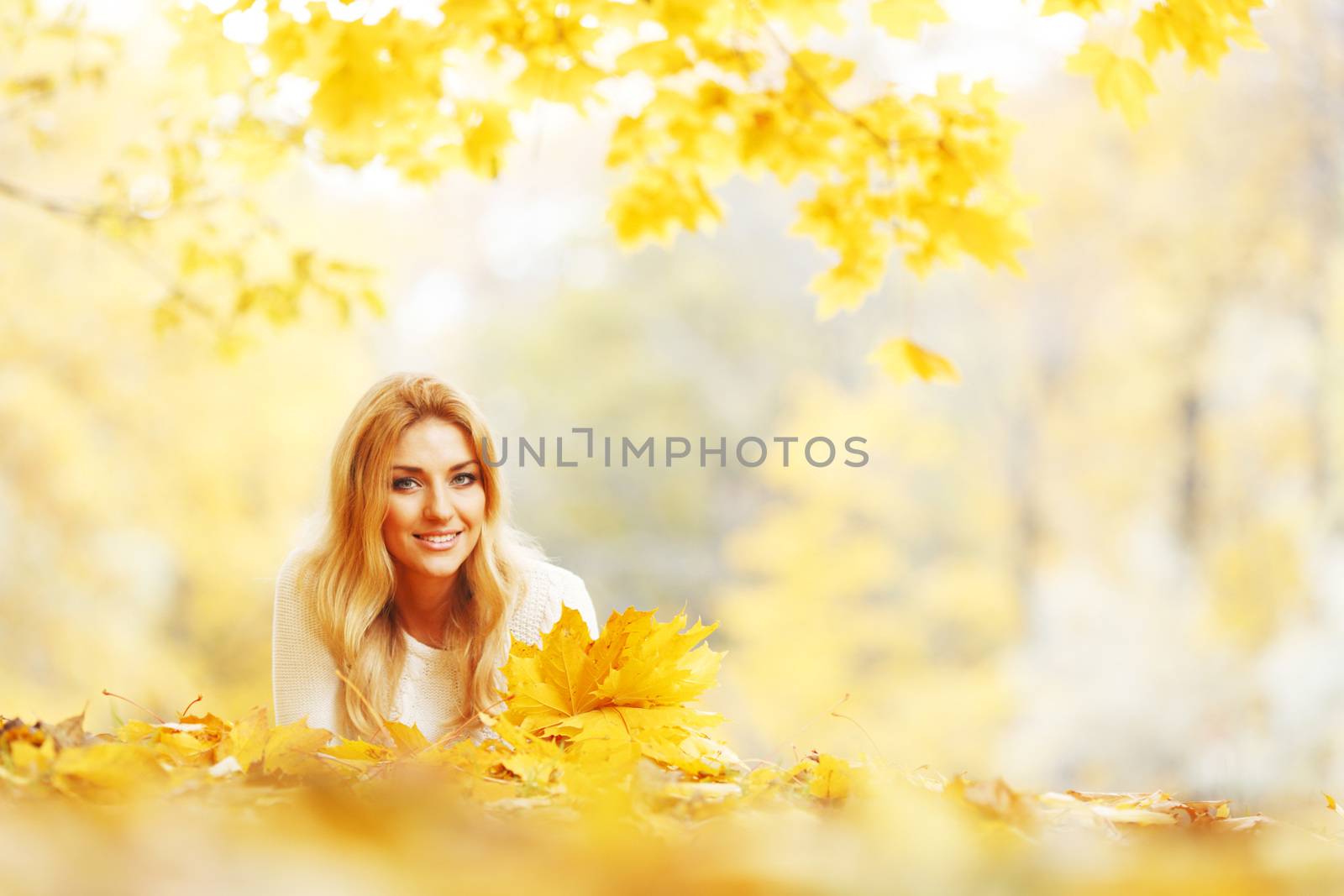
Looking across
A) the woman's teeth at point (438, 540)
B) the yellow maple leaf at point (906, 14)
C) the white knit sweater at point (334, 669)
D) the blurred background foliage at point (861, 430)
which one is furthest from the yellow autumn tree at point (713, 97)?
the blurred background foliage at point (861, 430)

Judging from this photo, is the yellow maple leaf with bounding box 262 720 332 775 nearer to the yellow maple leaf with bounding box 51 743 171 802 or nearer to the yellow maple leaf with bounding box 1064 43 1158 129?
the yellow maple leaf with bounding box 51 743 171 802

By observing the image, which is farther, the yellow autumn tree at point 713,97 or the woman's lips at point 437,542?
the woman's lips at point 437,542

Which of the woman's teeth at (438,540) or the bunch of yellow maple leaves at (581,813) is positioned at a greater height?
the woman's teeth at (438,540)

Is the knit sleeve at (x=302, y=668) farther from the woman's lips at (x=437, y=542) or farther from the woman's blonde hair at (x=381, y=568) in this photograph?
the woman's lips at (x=437, y=542)

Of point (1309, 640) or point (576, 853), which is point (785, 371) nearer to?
point (1309, 640)

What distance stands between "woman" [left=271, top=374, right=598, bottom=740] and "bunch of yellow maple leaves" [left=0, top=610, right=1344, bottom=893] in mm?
719

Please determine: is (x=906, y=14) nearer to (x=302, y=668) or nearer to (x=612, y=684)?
(x=612, y=684)

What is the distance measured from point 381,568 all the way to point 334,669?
0.17 meters

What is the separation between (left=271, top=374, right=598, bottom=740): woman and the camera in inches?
69.3

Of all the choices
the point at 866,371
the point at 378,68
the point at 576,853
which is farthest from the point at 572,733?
the point at 866,371

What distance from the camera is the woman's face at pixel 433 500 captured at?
5.74 ft

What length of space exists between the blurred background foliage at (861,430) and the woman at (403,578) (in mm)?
4767

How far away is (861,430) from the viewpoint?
35.1 feet

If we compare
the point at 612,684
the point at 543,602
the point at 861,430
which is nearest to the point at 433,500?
the point at 543,602
